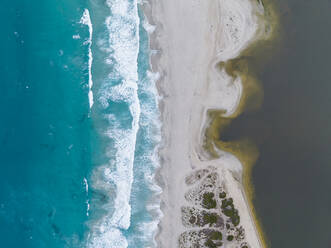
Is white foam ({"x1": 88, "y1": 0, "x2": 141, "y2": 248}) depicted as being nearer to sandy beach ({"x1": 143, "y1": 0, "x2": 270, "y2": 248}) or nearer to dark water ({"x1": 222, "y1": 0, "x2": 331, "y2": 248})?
sandy beach ({"x1": 143, "y1": 0, "x2": 270, "y2": 248})

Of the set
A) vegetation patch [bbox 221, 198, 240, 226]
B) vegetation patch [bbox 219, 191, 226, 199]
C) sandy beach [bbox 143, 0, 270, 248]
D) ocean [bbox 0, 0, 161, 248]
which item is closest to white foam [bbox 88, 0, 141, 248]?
ocean [bbox 0, 0, 161, 248]

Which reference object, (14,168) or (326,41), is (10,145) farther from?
(326,41)

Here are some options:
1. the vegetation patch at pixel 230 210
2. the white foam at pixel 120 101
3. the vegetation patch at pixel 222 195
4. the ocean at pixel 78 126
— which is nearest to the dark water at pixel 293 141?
the vegetation patch at pixel 230 210

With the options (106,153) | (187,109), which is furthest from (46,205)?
(187,109)

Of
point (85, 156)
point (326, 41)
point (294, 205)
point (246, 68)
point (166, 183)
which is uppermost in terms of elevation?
point (326, 41)

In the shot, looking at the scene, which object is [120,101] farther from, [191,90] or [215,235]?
[215,235]

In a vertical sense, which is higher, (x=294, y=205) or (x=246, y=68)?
(x=246, y=68)

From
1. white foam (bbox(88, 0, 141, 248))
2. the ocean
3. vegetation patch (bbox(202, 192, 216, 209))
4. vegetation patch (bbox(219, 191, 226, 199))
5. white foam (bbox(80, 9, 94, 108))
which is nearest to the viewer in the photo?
the ocean
